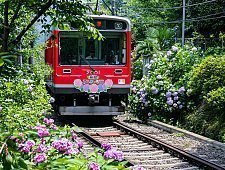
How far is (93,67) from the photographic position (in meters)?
13.6

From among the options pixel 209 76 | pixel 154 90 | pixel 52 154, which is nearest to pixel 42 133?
pixel 52 154

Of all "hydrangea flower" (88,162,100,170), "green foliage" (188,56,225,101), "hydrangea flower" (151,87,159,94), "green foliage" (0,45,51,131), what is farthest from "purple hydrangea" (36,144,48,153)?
"hydrangea flower" (151,87,159,94)

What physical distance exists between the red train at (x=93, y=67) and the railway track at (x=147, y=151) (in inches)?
35.7

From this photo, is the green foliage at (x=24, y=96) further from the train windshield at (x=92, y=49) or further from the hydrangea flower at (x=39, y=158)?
the hydrangea flower at (x=39, y=158)

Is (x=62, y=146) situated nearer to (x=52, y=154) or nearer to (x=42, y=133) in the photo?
(x=52, y=154)

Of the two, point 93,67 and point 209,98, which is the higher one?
point 93,67

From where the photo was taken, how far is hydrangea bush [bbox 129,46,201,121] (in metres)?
14.1

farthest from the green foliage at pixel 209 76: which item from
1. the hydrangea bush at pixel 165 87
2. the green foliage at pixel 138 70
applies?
the green foliage at pixel 138 70

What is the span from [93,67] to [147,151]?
4140 mm

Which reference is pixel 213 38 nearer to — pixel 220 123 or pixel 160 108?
pixel 160 108

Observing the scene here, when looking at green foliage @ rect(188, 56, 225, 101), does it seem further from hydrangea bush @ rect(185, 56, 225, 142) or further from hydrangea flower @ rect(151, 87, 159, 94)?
hydrangea flower @ rect(151, 87, 159, 94)

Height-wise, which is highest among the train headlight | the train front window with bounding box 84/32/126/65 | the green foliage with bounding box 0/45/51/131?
the train headlight

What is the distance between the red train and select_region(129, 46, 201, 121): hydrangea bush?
3.83 ft

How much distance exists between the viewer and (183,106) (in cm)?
1400
